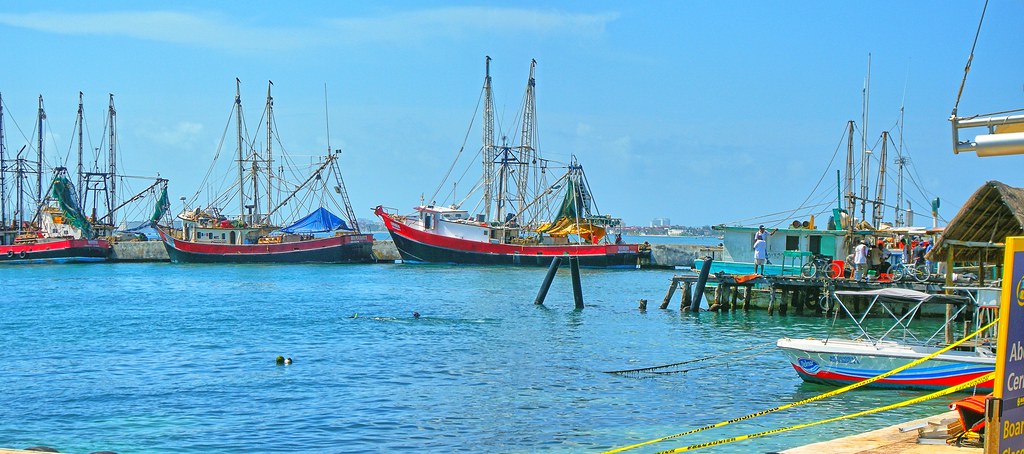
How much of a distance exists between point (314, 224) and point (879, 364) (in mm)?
65602

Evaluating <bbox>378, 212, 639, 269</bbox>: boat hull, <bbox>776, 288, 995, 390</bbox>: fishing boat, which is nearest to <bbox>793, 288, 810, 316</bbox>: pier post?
<bbox>776, 288, 995, 390</bbox>: fishing boat

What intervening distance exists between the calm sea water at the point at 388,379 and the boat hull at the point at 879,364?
0.35 metres

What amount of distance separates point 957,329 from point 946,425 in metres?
21.1

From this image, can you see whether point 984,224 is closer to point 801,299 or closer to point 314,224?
point 801,299

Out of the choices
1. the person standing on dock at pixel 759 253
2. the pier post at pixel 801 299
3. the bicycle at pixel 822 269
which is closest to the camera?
the bicycle at pixel 822 269

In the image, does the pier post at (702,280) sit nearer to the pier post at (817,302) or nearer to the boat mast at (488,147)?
the pier post at (817,302)

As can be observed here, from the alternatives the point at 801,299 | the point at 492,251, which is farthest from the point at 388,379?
the point at 492,251

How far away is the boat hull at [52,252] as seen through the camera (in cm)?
7962

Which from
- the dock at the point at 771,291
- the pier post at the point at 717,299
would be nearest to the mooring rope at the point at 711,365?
the dock at the point at 771,291

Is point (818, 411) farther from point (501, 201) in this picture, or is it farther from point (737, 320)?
point (501, 201)

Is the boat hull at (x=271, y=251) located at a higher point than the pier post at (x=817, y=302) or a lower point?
higher

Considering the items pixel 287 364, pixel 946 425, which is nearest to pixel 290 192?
pixel 287 364

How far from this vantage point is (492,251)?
238 ft

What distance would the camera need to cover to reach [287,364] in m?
24.6
